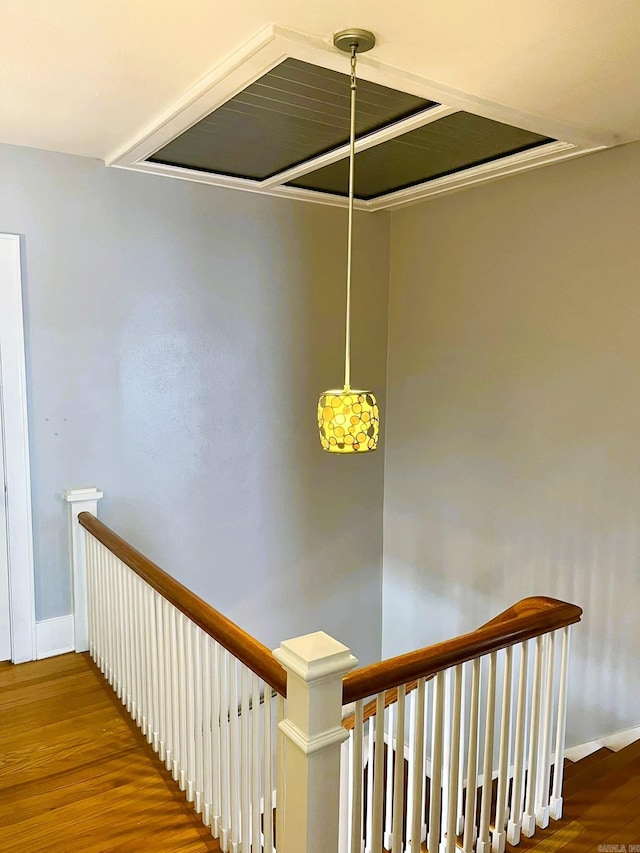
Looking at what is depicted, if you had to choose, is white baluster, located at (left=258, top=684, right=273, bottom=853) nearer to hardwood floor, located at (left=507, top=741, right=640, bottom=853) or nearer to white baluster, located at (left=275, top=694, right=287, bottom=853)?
white baluster, located at (left=275, top=694, right=287, bottom=853)

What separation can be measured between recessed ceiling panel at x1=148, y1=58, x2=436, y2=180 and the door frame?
88cm

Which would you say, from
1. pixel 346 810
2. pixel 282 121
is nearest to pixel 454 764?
pixel 346 810

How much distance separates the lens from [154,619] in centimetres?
232

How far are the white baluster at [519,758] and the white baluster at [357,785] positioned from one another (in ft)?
2.04

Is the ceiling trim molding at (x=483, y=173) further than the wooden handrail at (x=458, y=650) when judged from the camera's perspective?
Yes

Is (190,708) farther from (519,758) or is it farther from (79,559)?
(79,559)

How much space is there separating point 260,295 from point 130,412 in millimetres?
981

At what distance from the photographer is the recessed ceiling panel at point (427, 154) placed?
8.74 ft

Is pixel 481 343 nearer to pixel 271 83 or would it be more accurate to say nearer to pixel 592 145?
pixel 592 145

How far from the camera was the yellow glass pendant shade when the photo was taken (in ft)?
6.11

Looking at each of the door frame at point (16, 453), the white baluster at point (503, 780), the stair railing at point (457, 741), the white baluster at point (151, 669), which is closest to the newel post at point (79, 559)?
the door frame at point (16, 453)

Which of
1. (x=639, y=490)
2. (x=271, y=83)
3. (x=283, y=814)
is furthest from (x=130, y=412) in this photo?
(x=639, y=490)

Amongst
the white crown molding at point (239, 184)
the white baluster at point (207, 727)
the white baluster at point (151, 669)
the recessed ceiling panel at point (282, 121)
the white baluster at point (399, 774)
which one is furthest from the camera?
the white crown molding at point (239, 184)

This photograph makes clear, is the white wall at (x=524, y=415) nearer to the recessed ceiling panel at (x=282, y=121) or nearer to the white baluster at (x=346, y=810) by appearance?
the recessed ceiling panel at (x=282, y=121)
